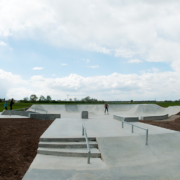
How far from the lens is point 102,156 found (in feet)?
19.9

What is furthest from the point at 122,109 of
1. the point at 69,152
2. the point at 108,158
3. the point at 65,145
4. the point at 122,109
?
the point at 69,152

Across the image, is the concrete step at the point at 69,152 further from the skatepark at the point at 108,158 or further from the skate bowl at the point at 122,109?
the skate bowl at the point at 122,109

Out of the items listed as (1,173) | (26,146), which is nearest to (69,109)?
(26,146)

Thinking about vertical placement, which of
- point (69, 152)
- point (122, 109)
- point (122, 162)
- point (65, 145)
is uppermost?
point (122, 109)

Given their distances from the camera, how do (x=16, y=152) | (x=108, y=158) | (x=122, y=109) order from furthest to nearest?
(x=122, y=109)
(x=16, y=152)
(x=108, y=158)

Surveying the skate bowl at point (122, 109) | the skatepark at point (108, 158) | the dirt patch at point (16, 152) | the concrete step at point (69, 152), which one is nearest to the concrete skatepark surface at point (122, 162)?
the skatepark at point (108, 158)

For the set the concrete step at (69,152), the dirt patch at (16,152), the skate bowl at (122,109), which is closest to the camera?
the dirt patch at (16,152)

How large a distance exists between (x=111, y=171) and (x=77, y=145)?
6.55ft

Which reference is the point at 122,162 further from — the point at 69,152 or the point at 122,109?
the point at 122,109

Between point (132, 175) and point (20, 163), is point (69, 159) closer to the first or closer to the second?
point (20, 163)

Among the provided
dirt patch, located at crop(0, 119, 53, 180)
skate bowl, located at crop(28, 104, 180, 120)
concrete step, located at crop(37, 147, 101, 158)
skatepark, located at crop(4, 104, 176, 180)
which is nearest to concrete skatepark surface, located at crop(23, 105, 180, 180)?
skatepark, located at crop(4, 104, 176, 180)

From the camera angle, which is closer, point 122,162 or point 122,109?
point 122,162

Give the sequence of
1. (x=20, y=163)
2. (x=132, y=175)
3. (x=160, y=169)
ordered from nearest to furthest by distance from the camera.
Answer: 1. (x=132, y=175)
2. (x=160, y=169)
3. (x=20, y=163)

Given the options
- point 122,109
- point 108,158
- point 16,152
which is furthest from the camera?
point 122,109
